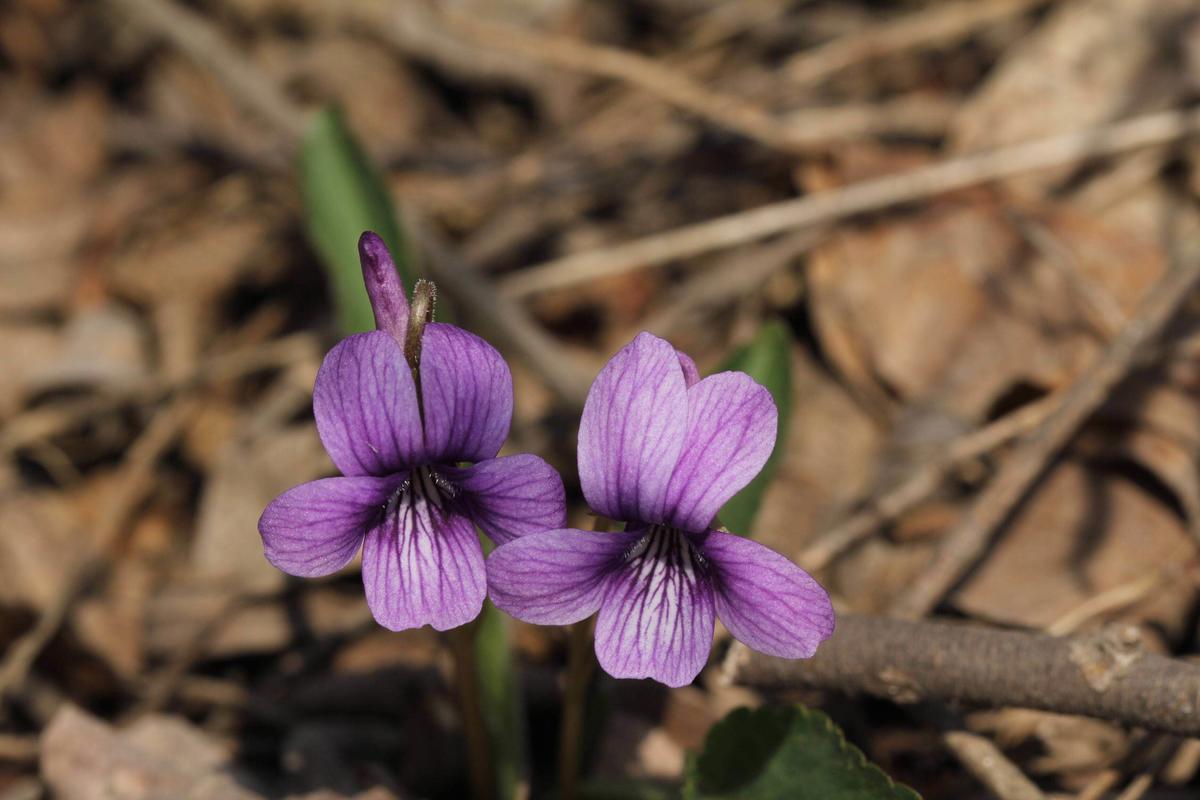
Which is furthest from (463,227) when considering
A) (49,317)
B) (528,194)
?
(49,317)

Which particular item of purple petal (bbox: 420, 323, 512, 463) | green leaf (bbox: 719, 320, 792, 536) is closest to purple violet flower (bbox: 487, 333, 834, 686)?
purple petal (bbox: 420, 323, 512, 463)

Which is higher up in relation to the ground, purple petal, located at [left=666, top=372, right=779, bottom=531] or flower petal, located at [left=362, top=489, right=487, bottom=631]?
purple petal, located at [left=666, top=372, right=779, bottom=531]

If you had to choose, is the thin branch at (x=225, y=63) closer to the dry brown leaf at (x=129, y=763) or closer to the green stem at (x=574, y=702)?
the dry brown leaf at (x=129, y=763)

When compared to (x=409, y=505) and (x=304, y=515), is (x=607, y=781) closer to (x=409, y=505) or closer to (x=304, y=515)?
(x=409, y=505)

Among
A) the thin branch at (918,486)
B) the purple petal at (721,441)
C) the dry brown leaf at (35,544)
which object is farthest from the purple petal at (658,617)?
the dry brown leaf at (35,544)

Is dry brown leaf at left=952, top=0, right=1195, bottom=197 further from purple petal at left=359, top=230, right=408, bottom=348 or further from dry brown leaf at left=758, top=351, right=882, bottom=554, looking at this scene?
purple petal at left=359, top=230, right=408, bottom=348

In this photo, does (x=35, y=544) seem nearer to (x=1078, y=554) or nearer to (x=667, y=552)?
(x=667, y=552)
